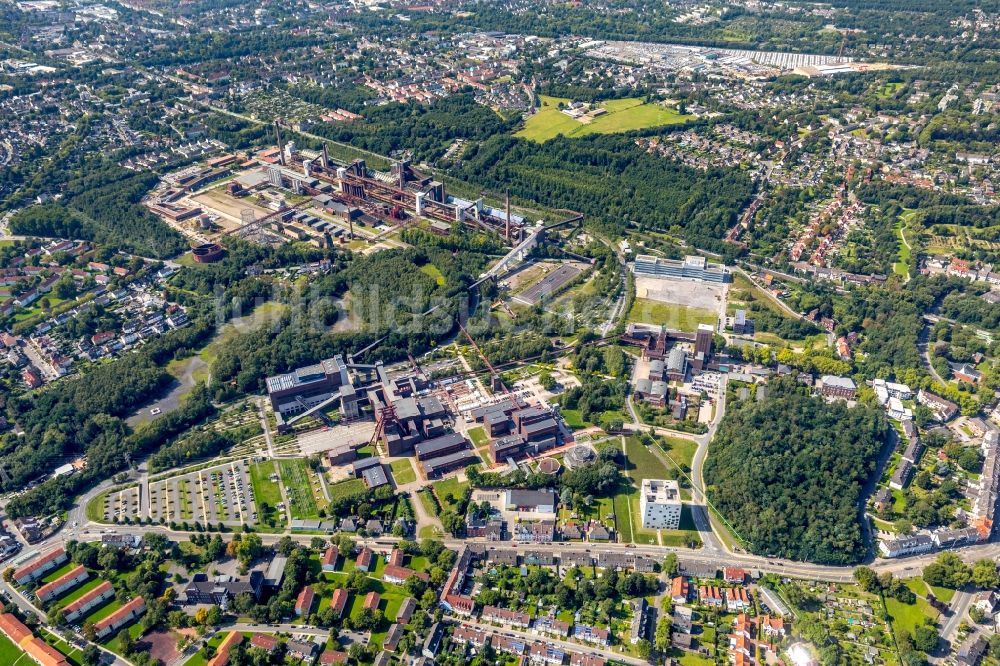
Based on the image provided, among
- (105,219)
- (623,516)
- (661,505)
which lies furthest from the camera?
(105,219)

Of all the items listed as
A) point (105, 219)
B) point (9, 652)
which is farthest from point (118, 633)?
point (105, 219)

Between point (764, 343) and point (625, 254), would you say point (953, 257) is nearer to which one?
point (764, 343)

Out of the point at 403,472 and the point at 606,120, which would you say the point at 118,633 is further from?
the point at 606,120

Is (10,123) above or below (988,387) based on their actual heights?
above

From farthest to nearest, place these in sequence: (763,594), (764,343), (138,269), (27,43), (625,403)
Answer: (27,43) → (138,269) → (764,343) → (625,403) → (763,594)

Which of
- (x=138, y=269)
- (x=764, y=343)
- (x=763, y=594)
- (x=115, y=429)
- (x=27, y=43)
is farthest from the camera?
(x=27, y=43)

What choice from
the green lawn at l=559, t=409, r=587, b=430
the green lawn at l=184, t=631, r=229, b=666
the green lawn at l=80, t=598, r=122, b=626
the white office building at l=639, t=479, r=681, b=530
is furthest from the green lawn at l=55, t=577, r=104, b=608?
the white office building at l=639, t=479, r=681, b=530

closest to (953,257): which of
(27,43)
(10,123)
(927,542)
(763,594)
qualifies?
(927,542)

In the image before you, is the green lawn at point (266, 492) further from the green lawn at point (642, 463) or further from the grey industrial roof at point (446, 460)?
the green lawn at point (642, 463)
